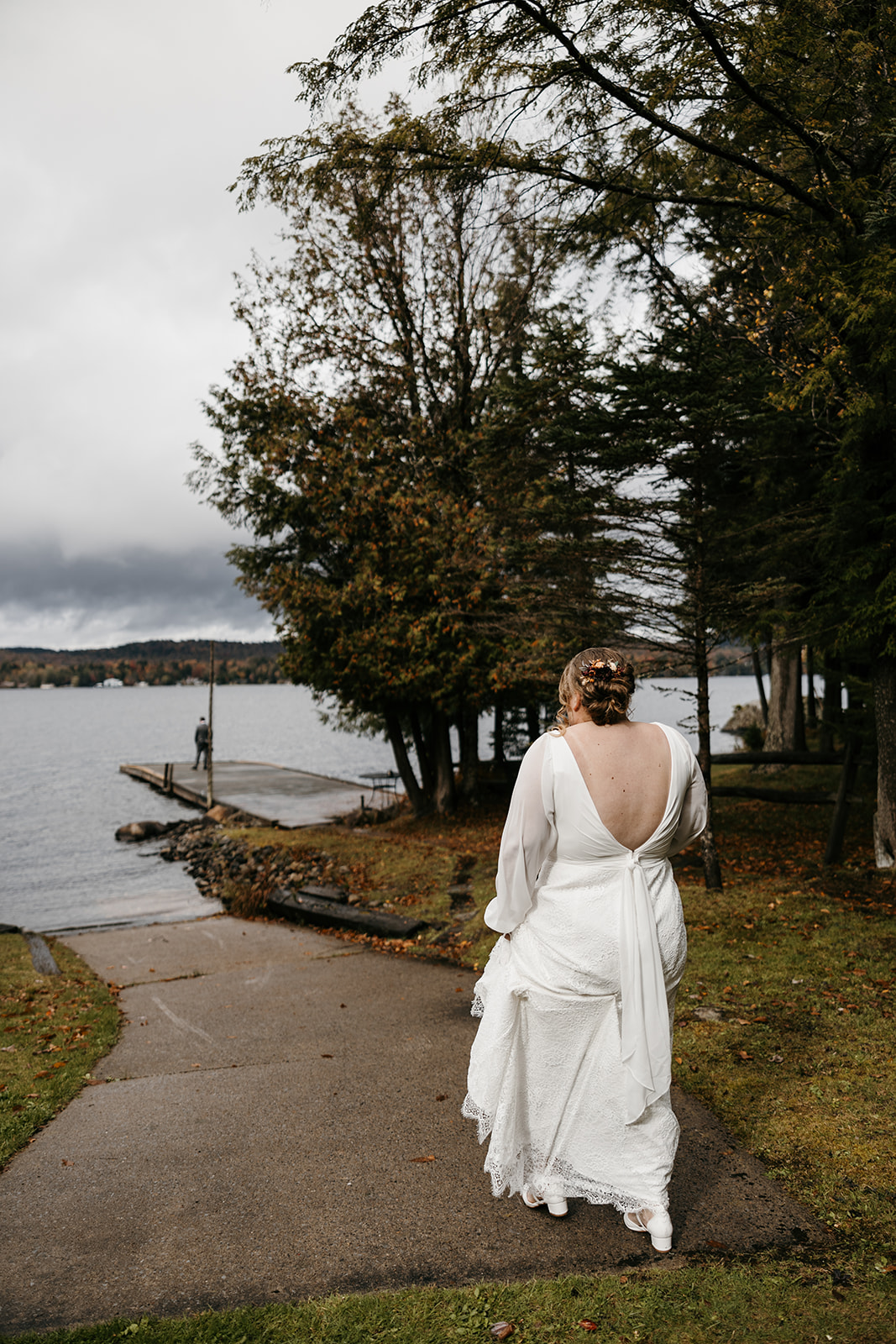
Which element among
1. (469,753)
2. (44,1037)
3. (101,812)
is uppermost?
(469,753)

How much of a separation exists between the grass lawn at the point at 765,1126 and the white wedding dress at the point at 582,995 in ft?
1.47

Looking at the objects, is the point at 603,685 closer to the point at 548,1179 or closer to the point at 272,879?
the point at 548,1179

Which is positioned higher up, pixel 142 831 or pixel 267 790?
pixel 267 790

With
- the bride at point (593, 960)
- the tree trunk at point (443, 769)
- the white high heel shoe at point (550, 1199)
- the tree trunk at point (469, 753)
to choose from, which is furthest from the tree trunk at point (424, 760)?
the bride at point (593, 960)

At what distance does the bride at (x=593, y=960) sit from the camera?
3350 mm

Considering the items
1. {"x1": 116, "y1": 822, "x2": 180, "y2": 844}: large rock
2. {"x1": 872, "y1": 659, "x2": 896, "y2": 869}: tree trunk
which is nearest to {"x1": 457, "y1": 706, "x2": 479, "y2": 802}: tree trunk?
{"x1": 872, "y1": 659, "x2": 896, "y2": 869}: tree trunk

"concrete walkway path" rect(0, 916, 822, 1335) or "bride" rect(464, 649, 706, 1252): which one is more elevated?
"bride" rect(464, 649, 706, 1252)

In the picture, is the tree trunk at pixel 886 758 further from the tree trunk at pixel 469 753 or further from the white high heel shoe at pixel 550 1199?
the tree trunk at pixel 469 753

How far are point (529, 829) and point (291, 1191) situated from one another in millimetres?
2115

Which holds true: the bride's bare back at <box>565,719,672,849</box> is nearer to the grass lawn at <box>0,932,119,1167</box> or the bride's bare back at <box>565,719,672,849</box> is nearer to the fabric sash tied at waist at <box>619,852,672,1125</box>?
the fabric sash tied at waist at <box>619,852,672,1125</box>

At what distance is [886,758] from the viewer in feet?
32.5

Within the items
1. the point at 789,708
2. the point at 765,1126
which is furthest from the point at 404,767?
the point at 765,1126

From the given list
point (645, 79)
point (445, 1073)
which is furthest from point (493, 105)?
point (445, 1073)

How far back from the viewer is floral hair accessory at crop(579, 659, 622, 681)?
3426 mm
